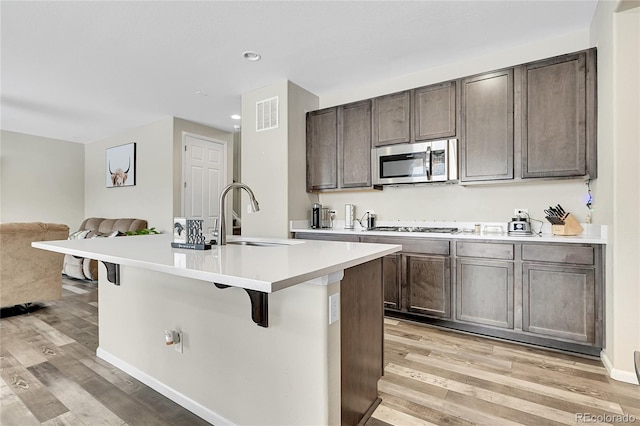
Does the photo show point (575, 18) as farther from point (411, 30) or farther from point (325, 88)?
point (325, 88)

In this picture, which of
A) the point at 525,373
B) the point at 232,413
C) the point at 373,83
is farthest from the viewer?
the point at 373,83

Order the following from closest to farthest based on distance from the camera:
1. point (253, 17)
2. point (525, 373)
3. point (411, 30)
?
point (525, 373)
point (253, 17)
point (411, 30)

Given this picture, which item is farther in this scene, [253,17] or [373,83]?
[373,83]

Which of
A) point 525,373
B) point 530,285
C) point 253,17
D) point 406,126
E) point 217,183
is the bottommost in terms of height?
point 525,373

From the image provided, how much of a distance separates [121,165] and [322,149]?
14.4 feet

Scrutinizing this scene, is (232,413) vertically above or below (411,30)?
below

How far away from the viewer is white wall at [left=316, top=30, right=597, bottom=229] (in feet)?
9.37

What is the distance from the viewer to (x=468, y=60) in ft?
10.8

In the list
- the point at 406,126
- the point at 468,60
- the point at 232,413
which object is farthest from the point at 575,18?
the point at 232,413

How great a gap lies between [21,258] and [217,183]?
3139 millimetres

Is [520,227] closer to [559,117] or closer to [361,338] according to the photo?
[559,117]

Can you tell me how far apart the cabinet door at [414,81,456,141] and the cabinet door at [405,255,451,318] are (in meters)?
1.25

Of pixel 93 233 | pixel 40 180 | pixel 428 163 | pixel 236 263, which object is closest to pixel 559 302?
pixel 428 163

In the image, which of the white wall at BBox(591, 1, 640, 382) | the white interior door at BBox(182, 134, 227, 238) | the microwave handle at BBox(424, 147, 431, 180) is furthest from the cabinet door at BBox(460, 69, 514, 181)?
the white interior door at BBox(182, 134, 227, 238)
